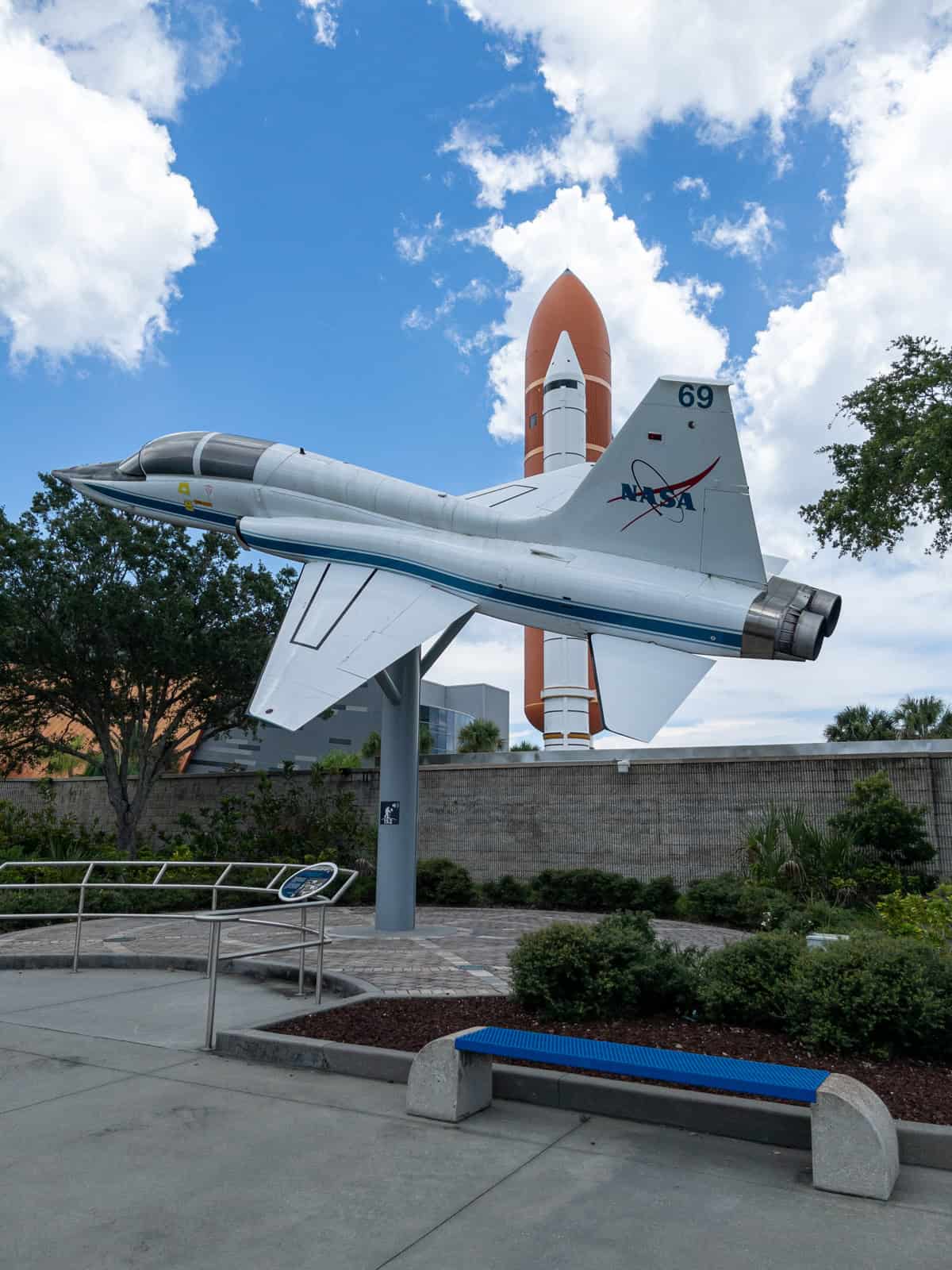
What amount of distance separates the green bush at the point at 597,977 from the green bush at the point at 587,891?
882cm

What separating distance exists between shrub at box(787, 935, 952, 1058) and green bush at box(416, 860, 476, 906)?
11.6 metres

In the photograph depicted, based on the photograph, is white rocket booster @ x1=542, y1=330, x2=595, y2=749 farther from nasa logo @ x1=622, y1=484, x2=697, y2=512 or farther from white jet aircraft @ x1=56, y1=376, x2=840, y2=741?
nasa logo @ x1=622, y1=484, x2=697, y2=512

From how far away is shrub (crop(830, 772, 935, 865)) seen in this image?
14.5 metres

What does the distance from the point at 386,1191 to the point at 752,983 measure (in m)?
3.43

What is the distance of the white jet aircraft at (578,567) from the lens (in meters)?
8.46

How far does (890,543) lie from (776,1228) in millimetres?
18641

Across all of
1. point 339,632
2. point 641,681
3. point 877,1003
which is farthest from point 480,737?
point 877,1003

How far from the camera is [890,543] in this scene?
20094 mm

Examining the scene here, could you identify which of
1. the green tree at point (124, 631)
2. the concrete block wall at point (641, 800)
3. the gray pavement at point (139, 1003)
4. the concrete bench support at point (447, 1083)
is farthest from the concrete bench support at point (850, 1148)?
the green tree at point (124, 631)

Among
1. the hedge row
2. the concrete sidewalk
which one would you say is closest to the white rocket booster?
the hedge row

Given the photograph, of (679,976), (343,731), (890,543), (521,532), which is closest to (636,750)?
(890,543)

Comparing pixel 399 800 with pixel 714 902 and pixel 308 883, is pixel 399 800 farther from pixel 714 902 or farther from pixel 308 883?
pixel 714 902

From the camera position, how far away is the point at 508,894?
17281 millimetres

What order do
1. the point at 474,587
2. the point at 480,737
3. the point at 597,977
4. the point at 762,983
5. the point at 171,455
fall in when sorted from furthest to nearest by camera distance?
the point at 480,737 → the point at 171,455 → the point at 474,587 → the point at 597,977 → the point at 762,983
